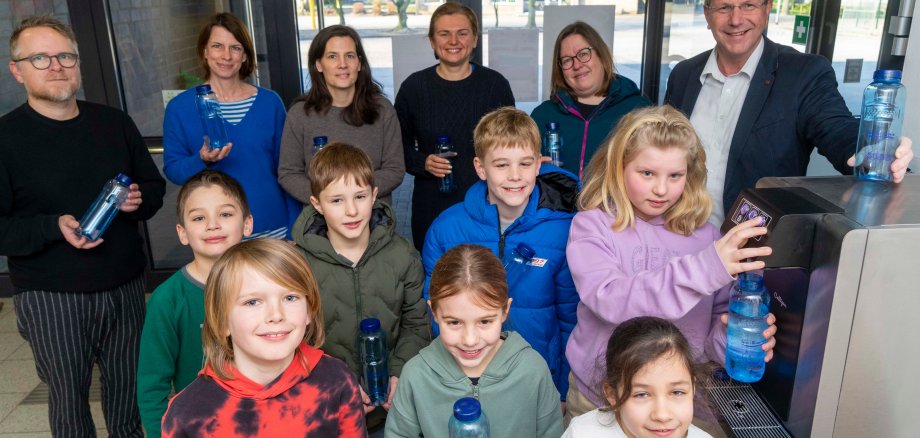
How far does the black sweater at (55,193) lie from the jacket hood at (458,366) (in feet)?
4.10

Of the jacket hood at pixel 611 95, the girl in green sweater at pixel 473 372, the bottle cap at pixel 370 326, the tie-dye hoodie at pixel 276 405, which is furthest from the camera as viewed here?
the jacket hood at pixel 611 95

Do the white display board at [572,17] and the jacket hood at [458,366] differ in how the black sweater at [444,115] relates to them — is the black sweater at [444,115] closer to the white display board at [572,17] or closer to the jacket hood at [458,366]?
the white display board at [572,17]

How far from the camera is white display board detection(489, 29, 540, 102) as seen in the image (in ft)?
13.1

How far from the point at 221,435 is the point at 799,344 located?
1.17 m

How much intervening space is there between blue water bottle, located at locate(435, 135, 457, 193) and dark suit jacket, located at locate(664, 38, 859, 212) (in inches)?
43.7

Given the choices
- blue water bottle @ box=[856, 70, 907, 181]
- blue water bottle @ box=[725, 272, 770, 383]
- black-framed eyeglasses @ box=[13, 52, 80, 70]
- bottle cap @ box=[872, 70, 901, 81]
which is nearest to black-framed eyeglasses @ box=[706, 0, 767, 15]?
blue water bottle @ box=[856, 70, 907, 181]

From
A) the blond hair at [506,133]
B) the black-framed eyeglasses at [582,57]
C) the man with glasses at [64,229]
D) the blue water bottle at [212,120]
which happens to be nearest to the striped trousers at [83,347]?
the man with glasses at [64,229]

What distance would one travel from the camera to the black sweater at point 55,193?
2096 millimetres

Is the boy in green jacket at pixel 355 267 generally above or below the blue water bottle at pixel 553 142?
below

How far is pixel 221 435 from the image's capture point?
143 cm

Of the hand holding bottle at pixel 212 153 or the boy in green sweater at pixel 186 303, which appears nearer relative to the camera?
the boy in green sweater at pixel 186 303

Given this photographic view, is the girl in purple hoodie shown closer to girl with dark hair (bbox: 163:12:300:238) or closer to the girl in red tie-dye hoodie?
the girl in red tie-dye hoodie

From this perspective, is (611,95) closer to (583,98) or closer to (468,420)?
(583,98)

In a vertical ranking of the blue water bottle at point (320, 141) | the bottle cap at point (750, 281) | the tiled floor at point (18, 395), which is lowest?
the tiled floor at point (18, 395)
